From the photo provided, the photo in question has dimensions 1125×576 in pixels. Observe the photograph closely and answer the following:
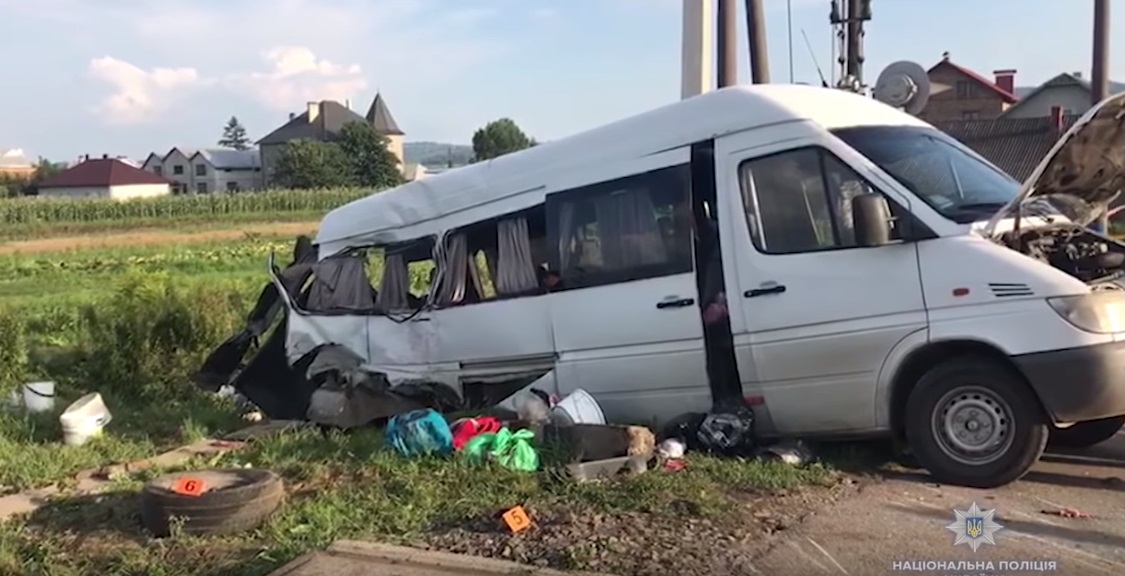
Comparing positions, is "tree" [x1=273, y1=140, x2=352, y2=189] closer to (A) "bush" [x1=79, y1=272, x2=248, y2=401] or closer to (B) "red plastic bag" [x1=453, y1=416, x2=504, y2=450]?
(A) "bush" [x1=79, y1=272, x2=248, y2=401]

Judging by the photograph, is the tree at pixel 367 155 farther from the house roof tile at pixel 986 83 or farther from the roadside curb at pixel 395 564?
the roadside curb at pixel 395 564

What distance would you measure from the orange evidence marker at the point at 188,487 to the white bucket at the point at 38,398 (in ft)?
16.0

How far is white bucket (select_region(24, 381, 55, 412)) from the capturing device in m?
10.4

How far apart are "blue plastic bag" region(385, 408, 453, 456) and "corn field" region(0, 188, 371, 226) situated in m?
66.5

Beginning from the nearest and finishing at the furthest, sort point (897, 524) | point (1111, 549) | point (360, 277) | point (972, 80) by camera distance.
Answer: point (1111, 549)
point (897, 524)
point (360, 277)
point (972, 80)

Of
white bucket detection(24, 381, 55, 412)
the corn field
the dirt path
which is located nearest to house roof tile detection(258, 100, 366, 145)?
the corn field

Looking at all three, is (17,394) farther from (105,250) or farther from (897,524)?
(105,250)

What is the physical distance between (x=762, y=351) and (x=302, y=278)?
525 cm

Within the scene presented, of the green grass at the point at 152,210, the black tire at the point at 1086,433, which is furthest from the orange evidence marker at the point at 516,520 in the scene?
the green grass at the point at 152,210

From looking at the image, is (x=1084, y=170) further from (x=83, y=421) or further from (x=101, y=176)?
(x=101, y=176)

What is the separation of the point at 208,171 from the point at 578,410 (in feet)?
435

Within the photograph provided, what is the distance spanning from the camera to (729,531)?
576cm

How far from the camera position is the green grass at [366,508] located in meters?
5.67

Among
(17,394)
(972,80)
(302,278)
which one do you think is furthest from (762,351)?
(972,80)
